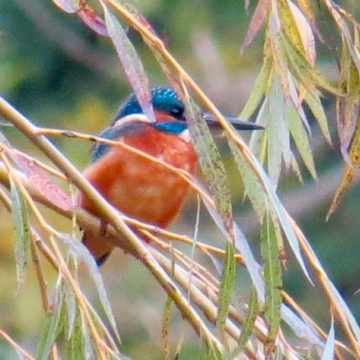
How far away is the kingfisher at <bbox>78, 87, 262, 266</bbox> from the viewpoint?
191 centimetres

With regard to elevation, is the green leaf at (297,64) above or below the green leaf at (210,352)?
above

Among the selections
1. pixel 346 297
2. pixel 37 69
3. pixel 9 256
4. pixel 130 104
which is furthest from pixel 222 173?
pixel 37 69

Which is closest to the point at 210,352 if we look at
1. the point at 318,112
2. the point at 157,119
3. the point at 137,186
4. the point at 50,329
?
the point at 50,329

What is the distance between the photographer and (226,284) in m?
1.24

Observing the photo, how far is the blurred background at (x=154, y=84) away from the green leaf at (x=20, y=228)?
3001 millimetres

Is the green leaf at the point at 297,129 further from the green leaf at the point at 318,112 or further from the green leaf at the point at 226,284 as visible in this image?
the green leaf at the point at 226,284

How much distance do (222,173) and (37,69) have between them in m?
4.34

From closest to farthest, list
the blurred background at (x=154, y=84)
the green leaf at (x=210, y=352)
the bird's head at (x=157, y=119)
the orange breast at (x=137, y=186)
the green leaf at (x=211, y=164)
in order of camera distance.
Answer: the green leaf at (x=211, y=164) → the green leaf at (x=210, y=352) → the orange breast at (x=137, y=186) → the bird's head at (x=157, y=119) → the blurred background at (x=154, y=84)

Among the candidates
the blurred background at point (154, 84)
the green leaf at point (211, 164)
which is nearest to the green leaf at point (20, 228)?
the green leaf at point (211, 164)

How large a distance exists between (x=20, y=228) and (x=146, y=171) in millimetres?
718

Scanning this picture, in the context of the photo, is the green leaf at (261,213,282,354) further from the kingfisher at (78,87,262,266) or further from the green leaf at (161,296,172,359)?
the kingfisher at (78,87,262,266)

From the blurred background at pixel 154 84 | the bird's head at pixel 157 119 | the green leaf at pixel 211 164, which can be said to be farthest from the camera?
the blurred background at pixel 154 84

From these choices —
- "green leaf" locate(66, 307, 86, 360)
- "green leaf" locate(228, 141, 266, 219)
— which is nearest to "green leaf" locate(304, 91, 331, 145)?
"green leaf" locate(228, 141, 266, 219)

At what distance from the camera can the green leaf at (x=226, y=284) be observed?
4.04 feet
